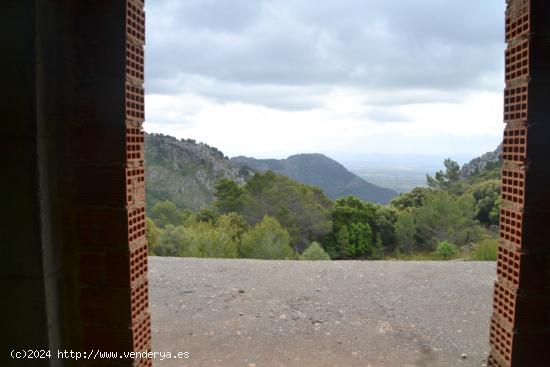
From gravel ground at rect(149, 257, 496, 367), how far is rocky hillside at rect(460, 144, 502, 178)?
35614mm

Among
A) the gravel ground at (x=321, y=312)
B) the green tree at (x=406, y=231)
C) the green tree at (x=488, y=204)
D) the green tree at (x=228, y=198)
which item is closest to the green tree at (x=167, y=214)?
the green tree at (x=228, y=198)

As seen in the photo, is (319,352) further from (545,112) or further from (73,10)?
(73,10)

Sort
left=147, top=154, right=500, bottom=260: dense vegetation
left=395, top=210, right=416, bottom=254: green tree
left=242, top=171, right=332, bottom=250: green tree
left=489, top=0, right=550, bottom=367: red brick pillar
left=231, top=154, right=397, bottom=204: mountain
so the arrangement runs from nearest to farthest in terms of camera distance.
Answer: left=489, top=0, right=550, bottom=367: red brick pillar
left=147, top=154, right=500, bottom=260: dense vegetation
left=395, top=210, right=416, bottom=254: green tree
left=242, top=171, right=332, bottom=250: green tree
left=231, top=154, right=397, bottom=204: mountain

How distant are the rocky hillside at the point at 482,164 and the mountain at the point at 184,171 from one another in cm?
2138

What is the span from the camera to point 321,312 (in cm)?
651

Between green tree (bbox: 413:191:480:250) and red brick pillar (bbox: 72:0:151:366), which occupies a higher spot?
red brick pillar (bbox: 72:0:151:366)

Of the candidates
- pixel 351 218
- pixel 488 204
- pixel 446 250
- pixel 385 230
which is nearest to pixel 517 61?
pixel 446 250

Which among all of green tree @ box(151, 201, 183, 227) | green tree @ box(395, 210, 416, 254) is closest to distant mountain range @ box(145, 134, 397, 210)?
green tree @ box(151, 201, 183, 227)

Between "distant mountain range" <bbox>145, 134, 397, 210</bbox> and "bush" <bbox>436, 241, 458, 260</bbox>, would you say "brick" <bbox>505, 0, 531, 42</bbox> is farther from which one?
"distant mountain range" <bbox>145, 134, 397, 210</bbox>

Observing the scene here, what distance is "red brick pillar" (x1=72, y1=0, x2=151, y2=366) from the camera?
3.10 m

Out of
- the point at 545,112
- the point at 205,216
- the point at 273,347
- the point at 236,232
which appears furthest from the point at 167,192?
the point at 545,112

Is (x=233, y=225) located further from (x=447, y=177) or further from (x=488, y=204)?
(x=447, y=177)

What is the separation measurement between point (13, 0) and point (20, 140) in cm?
85

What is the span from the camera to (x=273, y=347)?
17.5 ft
